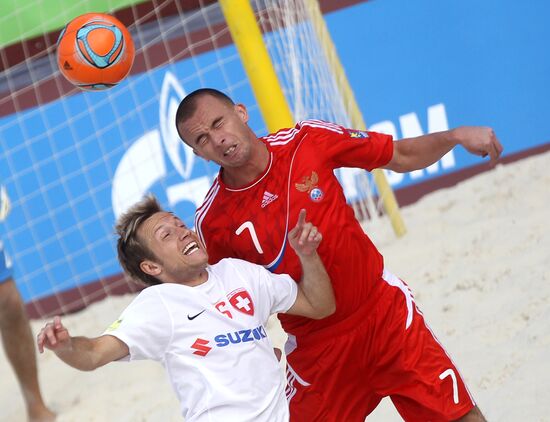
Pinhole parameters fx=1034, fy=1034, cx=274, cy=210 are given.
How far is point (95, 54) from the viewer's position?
12.9 feet

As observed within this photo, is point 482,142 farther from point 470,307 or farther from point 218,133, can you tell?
point 470,307

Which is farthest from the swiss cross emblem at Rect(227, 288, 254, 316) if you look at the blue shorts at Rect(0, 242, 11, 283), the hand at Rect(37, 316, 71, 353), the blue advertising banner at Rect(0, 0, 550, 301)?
the blue advertising banner at Rect(0, 0, 550, 301)

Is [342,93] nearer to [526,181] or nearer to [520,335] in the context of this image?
[526,181]

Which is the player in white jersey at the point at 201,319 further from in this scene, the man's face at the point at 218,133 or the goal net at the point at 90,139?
the goal net at the point at 90,139

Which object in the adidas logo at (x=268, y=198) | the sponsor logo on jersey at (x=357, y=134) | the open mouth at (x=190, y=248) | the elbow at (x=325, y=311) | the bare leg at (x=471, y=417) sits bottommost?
the bare leg at (x=471, y=417)

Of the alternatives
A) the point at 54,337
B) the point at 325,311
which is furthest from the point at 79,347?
the point at 325,311

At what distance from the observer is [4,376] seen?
6.62 m

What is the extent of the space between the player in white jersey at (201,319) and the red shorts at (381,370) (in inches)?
10.0

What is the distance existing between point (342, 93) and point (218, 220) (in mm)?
3127


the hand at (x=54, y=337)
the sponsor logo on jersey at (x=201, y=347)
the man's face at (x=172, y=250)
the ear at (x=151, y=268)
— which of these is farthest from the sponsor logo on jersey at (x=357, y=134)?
the hand at (x=54, y=337)

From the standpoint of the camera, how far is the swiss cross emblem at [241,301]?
3111 millimetres

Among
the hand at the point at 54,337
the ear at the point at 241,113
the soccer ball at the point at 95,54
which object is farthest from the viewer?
the soccer ball at the point at 95,54

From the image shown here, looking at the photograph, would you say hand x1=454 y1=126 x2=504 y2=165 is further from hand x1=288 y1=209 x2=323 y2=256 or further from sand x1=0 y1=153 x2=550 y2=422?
sand x1=0 y1=153 x2=550 y2=422

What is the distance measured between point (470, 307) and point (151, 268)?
8.49 ft
